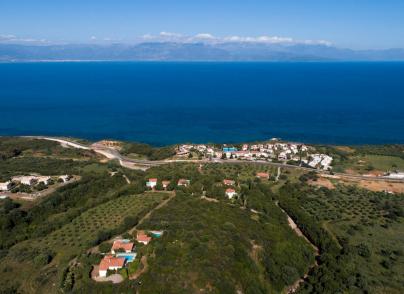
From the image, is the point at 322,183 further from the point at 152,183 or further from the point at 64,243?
the point at 64,243

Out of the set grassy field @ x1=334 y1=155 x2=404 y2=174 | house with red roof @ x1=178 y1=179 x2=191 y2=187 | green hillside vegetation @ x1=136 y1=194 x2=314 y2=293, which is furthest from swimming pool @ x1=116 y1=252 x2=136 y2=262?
grassy field @ x1=334 y1=155 x2=404 y2=174

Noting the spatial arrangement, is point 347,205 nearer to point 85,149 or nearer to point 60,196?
point 60,196

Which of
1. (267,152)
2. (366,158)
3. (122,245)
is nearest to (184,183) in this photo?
(122,245)

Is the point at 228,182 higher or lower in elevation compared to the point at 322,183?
higher

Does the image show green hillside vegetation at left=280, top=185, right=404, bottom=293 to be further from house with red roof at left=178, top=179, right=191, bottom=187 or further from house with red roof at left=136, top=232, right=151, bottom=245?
house with red roof at left=136, top=232, right=151, bottom=245

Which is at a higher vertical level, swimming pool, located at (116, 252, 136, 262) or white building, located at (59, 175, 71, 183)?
swimming pool, located at (116, 252, 136, 262)

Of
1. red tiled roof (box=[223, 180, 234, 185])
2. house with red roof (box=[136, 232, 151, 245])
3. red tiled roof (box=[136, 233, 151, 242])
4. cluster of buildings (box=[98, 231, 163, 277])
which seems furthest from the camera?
red tiled roof (box=[223, 180, 234, 185])

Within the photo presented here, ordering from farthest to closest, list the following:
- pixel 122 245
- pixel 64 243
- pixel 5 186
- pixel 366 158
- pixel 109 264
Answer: pixel 366 158
pixel 5 186
pixel 64 243
pixel 122 245
pixel 109 264
